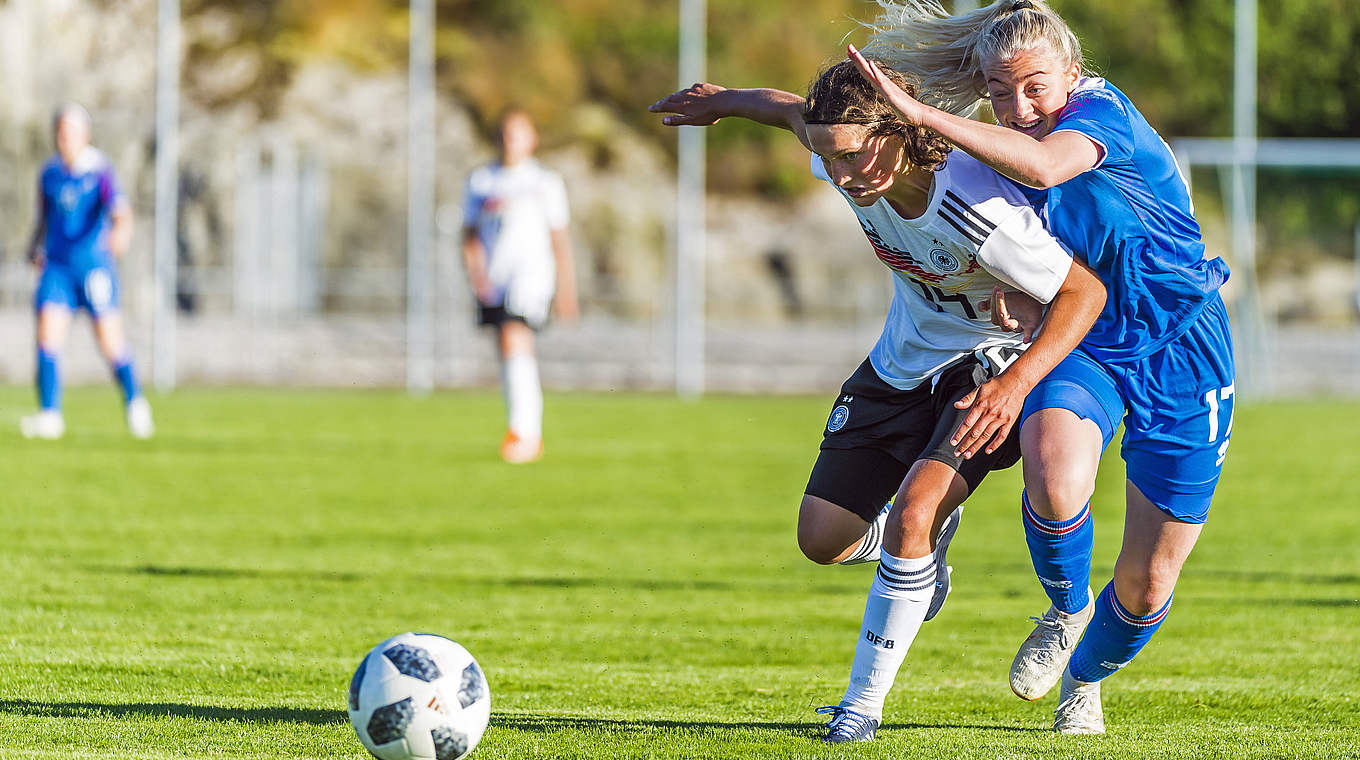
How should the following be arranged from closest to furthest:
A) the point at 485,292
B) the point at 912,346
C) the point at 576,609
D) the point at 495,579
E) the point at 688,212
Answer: the point at 912,346, the point at 576,609, the point at 495,579, the point at 485,292, the point at 688,212

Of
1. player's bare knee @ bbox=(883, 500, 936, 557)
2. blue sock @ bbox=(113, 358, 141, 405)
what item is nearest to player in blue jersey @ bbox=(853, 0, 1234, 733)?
player's bare knee @ bbox=(883, 500, 936, 557)

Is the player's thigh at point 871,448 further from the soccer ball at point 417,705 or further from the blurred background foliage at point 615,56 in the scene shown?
the blurred background foliage at point 615,56

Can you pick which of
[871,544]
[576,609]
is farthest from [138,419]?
[871,544]

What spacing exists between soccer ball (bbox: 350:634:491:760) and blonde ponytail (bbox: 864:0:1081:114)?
1.81m

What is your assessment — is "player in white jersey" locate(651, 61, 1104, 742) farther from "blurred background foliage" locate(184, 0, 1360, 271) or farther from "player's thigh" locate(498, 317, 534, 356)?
"blurred background foliage" locate(184, 0, 1360, 271)

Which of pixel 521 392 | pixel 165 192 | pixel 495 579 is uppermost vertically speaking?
pixel 165 192

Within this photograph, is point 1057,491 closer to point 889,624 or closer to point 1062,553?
point 1062,553

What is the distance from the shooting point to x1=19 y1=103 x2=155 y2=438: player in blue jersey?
11.5 metres

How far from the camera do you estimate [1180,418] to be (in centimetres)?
395

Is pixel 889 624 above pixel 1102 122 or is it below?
below

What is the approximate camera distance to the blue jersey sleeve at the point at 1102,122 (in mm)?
3682

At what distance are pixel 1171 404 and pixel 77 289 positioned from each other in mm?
9231

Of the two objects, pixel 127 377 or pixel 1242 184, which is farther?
pixel 1242 184

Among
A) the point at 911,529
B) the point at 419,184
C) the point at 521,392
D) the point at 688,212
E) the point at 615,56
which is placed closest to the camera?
the point at 911,529
